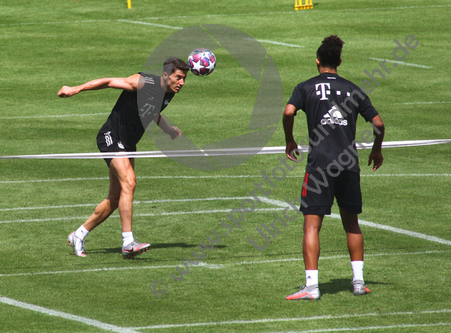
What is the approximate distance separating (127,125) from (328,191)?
3127 mm

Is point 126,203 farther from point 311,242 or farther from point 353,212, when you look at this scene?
point 353,212

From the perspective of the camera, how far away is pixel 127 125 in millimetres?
8727

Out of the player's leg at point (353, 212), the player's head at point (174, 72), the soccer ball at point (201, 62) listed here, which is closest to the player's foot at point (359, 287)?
the player's leg at point (353, 212)

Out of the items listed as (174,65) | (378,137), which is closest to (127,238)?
(174,65)

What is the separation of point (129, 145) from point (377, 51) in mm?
16297

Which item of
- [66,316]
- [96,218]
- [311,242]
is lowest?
[66,316]

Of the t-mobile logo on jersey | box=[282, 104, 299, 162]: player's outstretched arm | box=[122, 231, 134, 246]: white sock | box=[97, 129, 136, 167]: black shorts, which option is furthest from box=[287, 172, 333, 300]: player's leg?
box=[97, 129, 136, 167]: black shorts

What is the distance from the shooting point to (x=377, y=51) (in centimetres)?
2331

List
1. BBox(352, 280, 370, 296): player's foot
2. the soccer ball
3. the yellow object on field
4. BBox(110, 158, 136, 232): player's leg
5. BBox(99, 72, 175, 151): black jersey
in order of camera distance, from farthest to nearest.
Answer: the yellow object on field < the soccer ball < BBox(99, 72, 175, 151): black jersey < BBox(110, 158, 136, 232): player's leg < BBox(352, 280, 370, 296): player's foot

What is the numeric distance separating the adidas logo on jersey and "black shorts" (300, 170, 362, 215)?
0.48 m

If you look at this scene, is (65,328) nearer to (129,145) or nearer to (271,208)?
(129,145)

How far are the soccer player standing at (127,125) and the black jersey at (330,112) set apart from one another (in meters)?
2.34

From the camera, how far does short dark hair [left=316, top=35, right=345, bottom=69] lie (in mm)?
6762

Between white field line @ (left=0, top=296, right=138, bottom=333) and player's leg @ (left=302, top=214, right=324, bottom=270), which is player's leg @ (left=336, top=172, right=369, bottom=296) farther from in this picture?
white field line @ (left=0, top=296, right=138, bottom=333)
